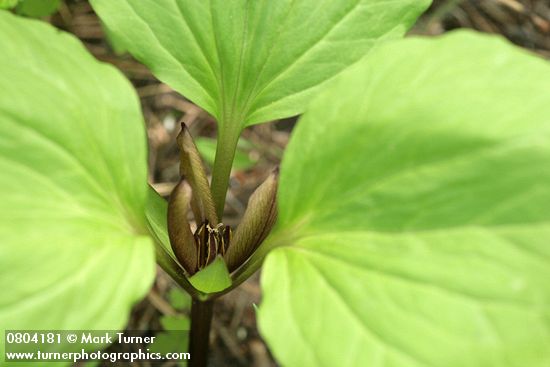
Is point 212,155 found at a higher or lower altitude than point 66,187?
lower

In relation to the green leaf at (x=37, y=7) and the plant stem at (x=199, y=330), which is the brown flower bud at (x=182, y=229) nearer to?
the plant stem at (x=199, y=330)

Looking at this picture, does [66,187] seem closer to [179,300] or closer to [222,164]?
[222,164]

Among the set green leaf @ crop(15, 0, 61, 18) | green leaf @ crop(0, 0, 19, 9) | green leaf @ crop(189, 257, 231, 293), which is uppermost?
green leaf @ crop(0, 0, 19, 9)

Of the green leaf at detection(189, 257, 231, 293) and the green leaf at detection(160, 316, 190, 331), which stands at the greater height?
the green leaf at detection(189, 257, 231, 293)

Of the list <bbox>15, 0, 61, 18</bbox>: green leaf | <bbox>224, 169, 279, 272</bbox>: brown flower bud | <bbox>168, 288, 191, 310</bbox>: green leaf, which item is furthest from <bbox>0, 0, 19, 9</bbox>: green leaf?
<bbox>168, 288, 191, 310</bbox>: green leaf

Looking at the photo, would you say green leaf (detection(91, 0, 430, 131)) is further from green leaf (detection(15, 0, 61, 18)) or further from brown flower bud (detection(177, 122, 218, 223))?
green leaf (detection(15, 0, 61, 18))

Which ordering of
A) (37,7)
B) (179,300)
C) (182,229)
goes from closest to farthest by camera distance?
(182,229), (37,7), (179,300)

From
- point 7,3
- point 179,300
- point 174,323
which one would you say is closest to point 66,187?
point 7,3

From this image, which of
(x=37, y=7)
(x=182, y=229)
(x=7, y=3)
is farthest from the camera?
(x=37, y=7)
